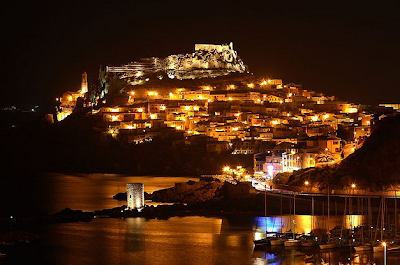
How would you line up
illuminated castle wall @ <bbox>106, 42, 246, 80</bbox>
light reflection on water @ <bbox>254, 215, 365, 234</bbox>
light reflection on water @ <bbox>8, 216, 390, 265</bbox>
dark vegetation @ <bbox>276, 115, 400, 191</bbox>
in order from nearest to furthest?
light reflection on water @ <bbox>8, 216, 390, 265</bbox> < light reflection on water @ <bbox>254, 215, 365, 234</bbox> < dark vegetation @ <bbox>276, 115, 400, 191</bbox> < illuminated castle wall @ <bbox>106, 42, 246, 80</bbox>

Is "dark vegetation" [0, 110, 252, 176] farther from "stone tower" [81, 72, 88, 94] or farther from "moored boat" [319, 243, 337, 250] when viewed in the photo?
"moored boat" [319, 243, 337, 250]

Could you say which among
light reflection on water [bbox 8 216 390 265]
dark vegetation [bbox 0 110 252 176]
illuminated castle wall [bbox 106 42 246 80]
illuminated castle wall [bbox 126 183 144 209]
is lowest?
light reflection on water [bbox 8 216 390 265]

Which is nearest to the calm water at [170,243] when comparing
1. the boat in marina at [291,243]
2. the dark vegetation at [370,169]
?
the boat in marina at [291,243]

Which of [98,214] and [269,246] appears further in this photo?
[98,214]

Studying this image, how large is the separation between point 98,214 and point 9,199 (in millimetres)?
9012

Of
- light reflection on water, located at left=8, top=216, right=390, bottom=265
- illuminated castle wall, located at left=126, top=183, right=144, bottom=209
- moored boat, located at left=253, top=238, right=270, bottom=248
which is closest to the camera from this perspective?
light reflection on water, located at left=8, top=216, right=390, bottom=265

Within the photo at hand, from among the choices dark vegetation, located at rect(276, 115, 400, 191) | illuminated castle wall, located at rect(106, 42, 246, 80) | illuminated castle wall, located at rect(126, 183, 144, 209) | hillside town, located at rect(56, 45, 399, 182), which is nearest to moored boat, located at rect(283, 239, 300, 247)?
dark vegetation, located at rect(276, 115, 400, 191)

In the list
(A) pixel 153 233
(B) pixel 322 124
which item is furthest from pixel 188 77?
(A) pixel 153 233

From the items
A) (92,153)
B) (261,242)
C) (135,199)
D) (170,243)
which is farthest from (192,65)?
(261,242)

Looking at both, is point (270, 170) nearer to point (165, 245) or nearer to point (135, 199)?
point (135, 199)

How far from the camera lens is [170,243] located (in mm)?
21750

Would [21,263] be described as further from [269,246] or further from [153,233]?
[269,246]

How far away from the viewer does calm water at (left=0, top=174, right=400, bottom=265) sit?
19.4 m

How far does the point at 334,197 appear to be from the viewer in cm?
2633
